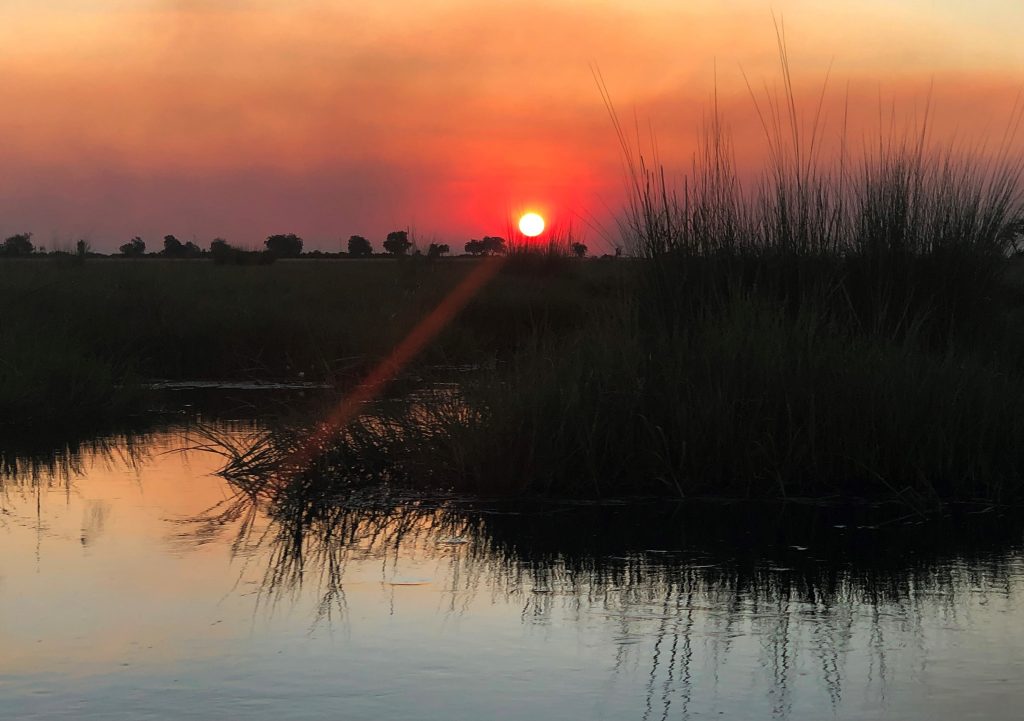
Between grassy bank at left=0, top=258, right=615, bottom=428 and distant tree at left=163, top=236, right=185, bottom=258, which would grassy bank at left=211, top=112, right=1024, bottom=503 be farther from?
distant tree at left=163, top=236, right=185, bottom=258

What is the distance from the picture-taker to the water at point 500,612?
352 cm

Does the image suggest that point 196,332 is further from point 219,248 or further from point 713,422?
point 219,248

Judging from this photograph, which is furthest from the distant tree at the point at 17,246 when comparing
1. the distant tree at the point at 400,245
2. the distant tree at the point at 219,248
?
the distant tree at the point at 400,245

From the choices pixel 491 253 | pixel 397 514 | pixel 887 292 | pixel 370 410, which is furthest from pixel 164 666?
pixel 491 253

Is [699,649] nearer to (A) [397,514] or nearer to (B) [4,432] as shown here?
(A) [397,514]

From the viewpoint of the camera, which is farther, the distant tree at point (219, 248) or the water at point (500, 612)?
the distant tree at point (219, 248)

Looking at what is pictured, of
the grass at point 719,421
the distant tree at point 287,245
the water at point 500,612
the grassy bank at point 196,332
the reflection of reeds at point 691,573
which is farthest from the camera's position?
the distant tree at point 287,245

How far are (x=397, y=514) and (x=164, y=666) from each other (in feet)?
7.99

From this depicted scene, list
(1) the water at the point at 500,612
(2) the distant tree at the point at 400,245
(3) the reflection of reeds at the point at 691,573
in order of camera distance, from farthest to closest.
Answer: (2) the distant tree at the point at 400,245
(3) the reflection of reeds at the point at 691,573
(1) the water at the point at 500,612

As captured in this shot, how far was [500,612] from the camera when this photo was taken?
4.42m

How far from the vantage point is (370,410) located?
Answer: 734 centimetres

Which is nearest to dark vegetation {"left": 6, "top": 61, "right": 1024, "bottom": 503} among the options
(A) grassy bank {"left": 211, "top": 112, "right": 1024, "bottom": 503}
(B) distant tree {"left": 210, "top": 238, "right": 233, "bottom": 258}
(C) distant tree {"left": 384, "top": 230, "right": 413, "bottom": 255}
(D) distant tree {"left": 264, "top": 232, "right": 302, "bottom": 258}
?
(A) grassy bank {"left": 211, "top": 112, "right": 1024, "bottom": 503}

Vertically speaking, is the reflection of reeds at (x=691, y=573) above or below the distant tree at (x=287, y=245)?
below

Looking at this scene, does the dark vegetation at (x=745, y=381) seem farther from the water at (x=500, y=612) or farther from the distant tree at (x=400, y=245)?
the distant tree at (x=400, y=245)
